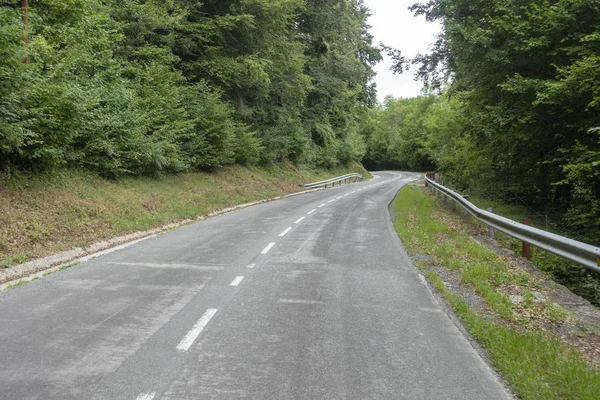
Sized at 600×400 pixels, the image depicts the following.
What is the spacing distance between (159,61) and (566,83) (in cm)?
1588

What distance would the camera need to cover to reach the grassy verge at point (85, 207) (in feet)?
30.0

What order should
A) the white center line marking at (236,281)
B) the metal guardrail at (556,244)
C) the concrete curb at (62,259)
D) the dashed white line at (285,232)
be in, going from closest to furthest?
the metal guardrail at (556,244)
the white center line marking at (236,281)
the concrete curb at (62,259)
the dashed white line at (285,232)

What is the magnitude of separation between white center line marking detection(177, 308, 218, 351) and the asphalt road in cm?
2

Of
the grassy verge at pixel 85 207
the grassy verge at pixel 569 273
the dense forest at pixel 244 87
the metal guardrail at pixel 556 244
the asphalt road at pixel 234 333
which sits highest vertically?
the dense forest at pixel 244 87

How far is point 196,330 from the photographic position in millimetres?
5152

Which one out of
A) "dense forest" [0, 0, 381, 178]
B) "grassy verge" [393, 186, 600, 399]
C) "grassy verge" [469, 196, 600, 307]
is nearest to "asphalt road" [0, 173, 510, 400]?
"grassy verge" [393, 186, 600, 399]

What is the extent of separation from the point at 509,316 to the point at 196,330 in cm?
404

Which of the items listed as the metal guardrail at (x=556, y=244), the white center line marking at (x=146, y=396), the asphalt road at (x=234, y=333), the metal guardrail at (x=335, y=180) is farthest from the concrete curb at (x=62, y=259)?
the metal guardrail at (x=335, y=180)

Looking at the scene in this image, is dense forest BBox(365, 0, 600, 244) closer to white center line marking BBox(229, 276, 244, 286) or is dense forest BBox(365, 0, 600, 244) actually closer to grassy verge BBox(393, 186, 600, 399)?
grassy verge BBox(393, 186, 600, 399)

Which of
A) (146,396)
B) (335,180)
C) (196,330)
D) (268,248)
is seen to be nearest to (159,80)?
(268,248)

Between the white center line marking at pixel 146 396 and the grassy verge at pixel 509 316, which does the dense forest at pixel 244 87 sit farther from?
the white center line marking at pixel 146 396

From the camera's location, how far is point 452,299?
656 cm

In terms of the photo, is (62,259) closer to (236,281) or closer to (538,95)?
(236,281)

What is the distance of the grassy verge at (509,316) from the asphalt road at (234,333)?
0.83ft
